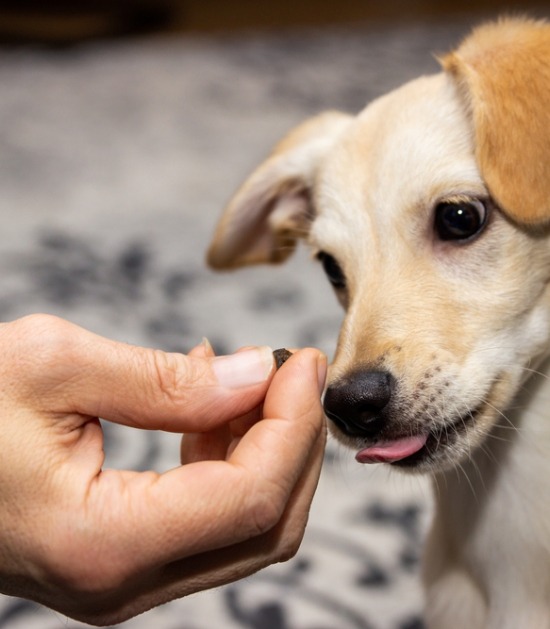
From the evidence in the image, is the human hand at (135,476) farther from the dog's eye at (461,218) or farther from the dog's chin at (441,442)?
the dog's eye at (461,218)

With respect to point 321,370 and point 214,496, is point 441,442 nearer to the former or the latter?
point 321,370

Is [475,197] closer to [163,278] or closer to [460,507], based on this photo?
[460,507]

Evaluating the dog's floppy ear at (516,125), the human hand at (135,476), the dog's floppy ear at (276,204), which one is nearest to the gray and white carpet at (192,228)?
the dog's floppy ear at (276,204)

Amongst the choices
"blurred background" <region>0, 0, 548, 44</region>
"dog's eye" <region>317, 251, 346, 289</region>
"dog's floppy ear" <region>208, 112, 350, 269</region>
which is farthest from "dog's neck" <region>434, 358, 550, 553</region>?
"blurred background" <region>0, 0, 548, 44</region>

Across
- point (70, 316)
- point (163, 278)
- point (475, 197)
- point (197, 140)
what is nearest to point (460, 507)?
point (475, 197)

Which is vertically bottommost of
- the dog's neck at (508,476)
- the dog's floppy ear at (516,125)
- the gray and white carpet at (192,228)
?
the gray and white carpet at (192,228)
